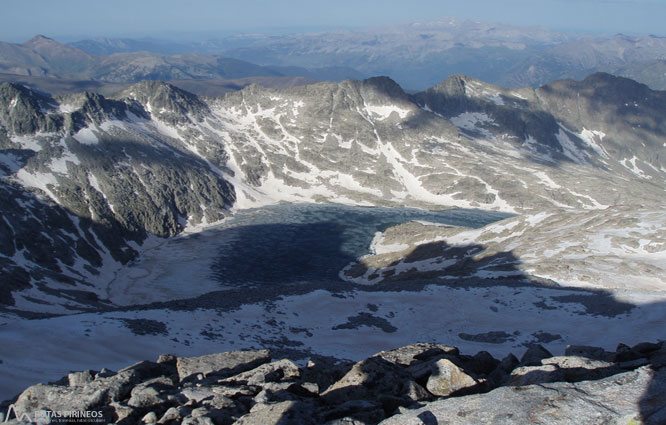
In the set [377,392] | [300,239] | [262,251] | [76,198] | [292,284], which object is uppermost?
[377,392]

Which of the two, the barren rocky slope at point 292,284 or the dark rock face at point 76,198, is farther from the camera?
the dark rock face at point 76,198

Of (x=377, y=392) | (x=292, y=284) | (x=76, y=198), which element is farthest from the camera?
(x=76, y=198)

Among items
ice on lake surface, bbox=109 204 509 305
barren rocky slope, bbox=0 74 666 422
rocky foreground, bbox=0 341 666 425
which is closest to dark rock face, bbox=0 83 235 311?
barren rocky slope, bbox=0 74 666 422

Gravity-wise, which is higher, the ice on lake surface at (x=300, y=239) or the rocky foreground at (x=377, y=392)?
the rocky foreground at (x=377, y=392)

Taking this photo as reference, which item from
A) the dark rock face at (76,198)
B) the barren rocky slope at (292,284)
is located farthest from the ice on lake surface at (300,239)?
the dark rock face at (76,198)

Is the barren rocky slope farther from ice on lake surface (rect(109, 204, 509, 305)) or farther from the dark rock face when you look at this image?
ice on lake surface (rect(109, 204, 509, 305))

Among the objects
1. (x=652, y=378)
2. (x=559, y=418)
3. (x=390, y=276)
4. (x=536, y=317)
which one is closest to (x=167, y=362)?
(x=559, y=418)

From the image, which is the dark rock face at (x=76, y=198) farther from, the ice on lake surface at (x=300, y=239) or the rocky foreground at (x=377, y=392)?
the rocky foreground at (x=377, y=392)

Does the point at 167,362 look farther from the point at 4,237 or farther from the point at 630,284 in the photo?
the point at 4,237

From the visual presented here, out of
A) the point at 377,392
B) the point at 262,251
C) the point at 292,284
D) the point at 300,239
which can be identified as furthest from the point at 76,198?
the point at 377,392

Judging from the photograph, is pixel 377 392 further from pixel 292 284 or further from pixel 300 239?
pixel 300 239
